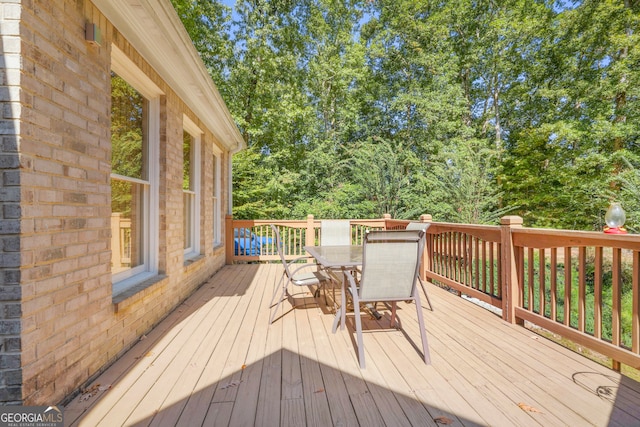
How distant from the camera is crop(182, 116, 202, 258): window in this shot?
14.6 ft

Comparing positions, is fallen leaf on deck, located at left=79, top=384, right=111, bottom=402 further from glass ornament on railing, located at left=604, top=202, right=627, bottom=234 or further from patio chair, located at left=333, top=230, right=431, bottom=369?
glass ornament on railing, located at left=604, top=202, right=627, bottom=234

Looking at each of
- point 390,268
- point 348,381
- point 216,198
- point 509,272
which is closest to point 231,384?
point 348,381

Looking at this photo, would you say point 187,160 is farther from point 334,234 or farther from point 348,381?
point 348,381

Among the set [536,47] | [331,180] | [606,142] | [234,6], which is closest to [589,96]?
[606,142]

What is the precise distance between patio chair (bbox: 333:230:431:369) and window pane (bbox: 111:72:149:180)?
2.15m

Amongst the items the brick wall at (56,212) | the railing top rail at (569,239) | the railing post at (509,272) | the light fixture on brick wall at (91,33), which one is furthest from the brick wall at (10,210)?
the railing post at (509,272)

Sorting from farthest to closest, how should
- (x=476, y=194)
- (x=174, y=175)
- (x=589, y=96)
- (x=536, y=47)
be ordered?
(x=536, y=47) → (x=589, y=96) → (x=476, y=194) → (x=174, y=175)

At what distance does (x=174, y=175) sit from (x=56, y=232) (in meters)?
1.94

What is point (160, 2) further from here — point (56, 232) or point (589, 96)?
point (589, 96)

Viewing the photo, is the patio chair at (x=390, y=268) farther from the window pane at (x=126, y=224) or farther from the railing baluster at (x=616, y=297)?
the window pane at (x=126, y=224)

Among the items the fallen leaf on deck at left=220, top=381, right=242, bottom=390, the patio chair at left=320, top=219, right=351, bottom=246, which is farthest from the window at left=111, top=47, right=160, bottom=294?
the patio chair at left=320, top=219, right=351, bottom=246

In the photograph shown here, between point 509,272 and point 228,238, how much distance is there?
17.4ft

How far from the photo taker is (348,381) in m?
2.05

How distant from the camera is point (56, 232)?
5.68 ft
